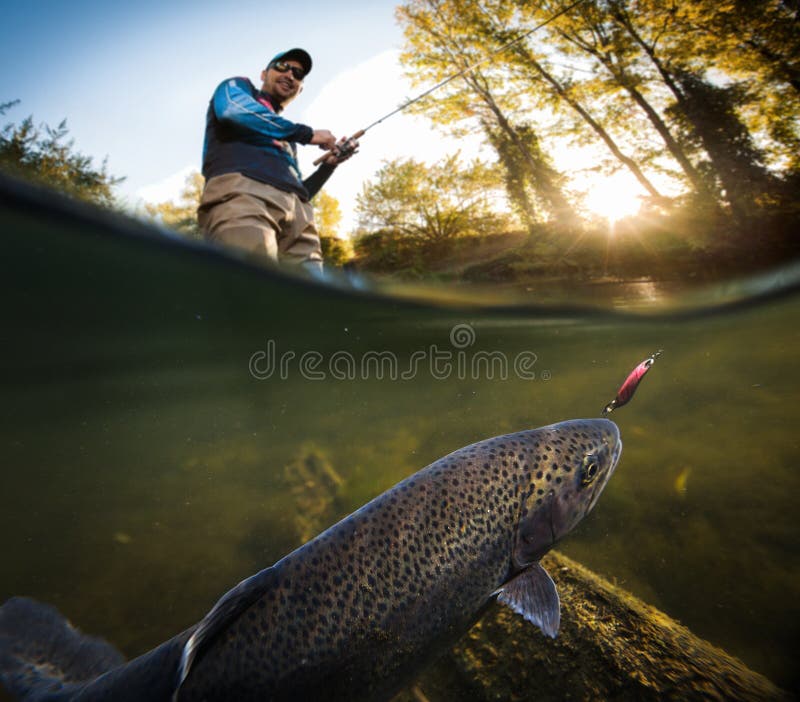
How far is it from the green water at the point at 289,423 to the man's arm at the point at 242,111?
1778 mm

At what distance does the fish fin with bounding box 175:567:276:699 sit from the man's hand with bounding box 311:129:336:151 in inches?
200

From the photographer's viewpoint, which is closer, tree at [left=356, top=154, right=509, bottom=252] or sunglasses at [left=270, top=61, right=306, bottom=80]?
sunglasses at [left=270, top=61, right=306, bottom=80]

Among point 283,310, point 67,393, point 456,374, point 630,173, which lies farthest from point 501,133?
point 67,393

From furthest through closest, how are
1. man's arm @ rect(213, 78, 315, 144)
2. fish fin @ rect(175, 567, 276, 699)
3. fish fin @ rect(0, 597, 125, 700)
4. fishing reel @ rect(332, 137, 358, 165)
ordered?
fishing reel @ rect(332, 137, 358, 165), man's arm @ rect(213, 78, 315, 144), fish fin @ rect(0, 597, 125, 700), fish fin @ rect(175, 567, 276, 699)

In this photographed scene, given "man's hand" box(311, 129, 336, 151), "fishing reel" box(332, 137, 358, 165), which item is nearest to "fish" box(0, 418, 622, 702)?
"man's hand" box(311, 129, 336, 151)

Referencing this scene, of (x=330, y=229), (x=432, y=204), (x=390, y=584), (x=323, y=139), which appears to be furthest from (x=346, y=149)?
(x=330, y=229)

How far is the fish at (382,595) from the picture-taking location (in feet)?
3.59

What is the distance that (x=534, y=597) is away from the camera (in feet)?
4.65

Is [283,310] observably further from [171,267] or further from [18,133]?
[18,133]

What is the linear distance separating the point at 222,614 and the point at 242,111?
4.66 m

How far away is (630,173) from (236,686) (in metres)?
18.2

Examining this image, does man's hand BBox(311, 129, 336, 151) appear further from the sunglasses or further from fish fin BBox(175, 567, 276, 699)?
fish fin BBox(175, 567, 276, 699)

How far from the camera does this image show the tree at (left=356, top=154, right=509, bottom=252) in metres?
17.2

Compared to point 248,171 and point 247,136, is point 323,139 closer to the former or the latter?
point 247,136
